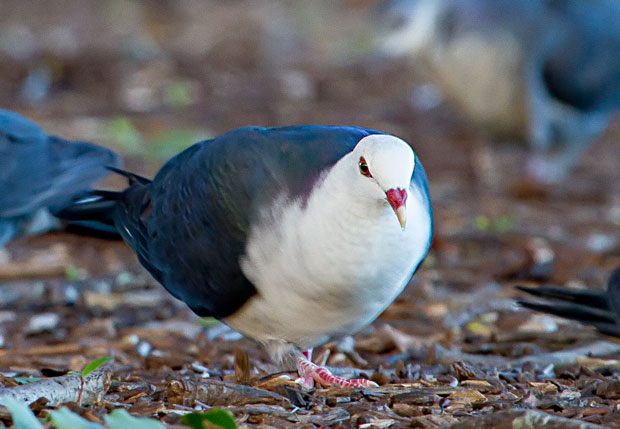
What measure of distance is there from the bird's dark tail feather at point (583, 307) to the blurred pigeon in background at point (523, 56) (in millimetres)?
3576

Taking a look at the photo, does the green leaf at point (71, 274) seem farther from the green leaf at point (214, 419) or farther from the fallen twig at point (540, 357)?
the green leaf at point (214, 419)

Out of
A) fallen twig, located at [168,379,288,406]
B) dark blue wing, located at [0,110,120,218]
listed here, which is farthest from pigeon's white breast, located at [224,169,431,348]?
dark blue wing, located at [0,110,120,218]

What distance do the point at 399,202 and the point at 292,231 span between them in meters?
0.41

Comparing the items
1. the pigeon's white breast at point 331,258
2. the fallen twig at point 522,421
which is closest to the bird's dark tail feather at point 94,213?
the pigeon's white breast at point 331,258

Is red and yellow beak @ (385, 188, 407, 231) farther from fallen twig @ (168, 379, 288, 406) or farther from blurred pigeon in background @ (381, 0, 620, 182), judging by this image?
blurred pigeon in background @ (381, 0, 620, 182)

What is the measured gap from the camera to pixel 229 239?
3301 millimetres

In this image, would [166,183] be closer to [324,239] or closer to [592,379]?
[324,239]

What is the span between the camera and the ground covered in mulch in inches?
125

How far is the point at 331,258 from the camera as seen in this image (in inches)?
119

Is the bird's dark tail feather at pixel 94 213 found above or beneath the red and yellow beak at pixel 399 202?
beneath

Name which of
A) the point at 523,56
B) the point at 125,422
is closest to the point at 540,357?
the point at 125,422

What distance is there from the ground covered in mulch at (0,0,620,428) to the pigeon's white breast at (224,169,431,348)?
0.27m

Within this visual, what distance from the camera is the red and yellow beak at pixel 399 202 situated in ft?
9.24

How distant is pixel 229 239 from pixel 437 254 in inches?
109
